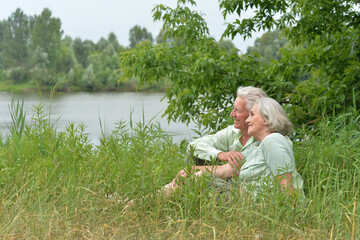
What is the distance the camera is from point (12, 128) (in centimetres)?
455

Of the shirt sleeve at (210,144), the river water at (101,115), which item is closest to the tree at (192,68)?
the river water at (101,115)

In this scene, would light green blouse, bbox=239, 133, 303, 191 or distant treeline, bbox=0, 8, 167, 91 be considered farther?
distant treeline, bbox=0, 8, 167, 91

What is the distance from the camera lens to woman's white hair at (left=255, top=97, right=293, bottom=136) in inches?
122

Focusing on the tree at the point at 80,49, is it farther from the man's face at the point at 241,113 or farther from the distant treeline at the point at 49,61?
the man's face at the point at 241,113

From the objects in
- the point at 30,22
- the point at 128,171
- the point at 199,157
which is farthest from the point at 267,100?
the point at 30,22

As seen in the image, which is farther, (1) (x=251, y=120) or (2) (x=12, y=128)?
(2) (x=12, y=128)

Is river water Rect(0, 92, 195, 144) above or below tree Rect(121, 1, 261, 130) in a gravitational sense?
below

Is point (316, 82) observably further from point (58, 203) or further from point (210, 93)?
point (58, 203)

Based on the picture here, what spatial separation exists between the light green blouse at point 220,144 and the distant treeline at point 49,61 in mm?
42336

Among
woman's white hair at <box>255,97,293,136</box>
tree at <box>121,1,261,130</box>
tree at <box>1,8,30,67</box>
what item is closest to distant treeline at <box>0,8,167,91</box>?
tree at <box>1,8,30,67</box>

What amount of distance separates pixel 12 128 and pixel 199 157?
215 cm

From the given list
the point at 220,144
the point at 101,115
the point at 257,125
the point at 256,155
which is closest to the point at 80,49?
the point at 101,115

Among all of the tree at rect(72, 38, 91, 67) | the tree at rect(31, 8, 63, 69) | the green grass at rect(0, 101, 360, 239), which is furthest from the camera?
the tree at rect(72, 38, 91, 67)

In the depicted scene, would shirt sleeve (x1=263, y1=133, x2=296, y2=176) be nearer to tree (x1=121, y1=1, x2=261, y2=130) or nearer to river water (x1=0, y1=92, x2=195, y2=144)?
river water (x1=0, y1=92, x2=195, y2=144)
